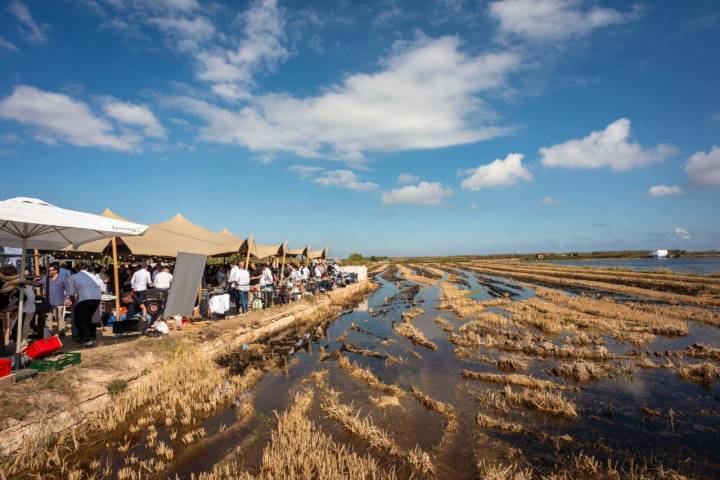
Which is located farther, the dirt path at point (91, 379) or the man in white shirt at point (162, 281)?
the man in white shirt at point (162, 281)

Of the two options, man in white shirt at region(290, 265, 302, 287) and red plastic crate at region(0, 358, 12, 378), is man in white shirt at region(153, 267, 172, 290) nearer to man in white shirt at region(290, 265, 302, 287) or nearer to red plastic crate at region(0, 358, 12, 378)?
red plastic crate at region(0, 358, 12, 378)

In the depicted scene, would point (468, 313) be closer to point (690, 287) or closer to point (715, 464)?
point (715, 464)

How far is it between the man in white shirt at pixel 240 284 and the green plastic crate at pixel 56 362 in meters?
6.41

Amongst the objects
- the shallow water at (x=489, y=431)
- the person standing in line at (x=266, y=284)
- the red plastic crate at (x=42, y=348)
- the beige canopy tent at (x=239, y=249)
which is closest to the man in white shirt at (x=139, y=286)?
the beige canopy tent at (x=239, y=249)

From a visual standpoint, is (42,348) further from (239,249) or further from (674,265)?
(674,265)

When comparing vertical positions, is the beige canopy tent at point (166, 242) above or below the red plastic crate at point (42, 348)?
above

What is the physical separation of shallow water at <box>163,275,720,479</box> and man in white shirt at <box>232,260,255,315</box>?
4119mm

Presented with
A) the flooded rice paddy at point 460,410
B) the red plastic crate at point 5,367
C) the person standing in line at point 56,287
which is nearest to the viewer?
the flooded rice paddy at point 460,410

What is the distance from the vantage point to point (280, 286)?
59.3ft

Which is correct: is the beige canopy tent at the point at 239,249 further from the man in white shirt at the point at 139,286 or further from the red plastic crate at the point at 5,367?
the red plastic crate at the point at 5,367

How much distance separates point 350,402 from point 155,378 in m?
4.22

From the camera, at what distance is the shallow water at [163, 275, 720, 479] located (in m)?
5.51

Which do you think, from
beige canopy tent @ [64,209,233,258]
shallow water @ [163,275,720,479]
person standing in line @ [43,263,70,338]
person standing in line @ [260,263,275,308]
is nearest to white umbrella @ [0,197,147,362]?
person standing in line @ [43,263,70,338]

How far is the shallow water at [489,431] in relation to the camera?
551cm
